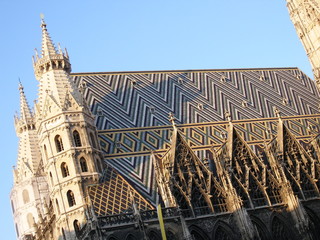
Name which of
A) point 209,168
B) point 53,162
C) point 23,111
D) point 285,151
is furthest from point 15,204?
point 285,151

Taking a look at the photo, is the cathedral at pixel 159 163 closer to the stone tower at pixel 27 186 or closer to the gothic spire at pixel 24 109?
the stone tower at pixel 27 186

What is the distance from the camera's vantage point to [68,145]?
1551 inches

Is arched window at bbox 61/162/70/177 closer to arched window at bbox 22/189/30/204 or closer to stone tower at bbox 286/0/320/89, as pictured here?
arched window at bbox 22/189/30/204

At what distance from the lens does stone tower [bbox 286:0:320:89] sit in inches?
2210

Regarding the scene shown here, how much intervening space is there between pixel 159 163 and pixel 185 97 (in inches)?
463

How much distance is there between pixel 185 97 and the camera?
170 ft

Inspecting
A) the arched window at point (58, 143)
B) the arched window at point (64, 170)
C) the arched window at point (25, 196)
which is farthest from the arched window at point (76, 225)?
the arched window at point (25, 196)

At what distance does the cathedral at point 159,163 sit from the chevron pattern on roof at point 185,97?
0.49ft

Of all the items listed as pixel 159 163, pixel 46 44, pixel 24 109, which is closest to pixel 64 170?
pixel 159 163

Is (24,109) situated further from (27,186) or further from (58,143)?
(58,143)

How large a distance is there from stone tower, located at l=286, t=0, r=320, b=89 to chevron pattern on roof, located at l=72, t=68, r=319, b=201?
3.39 metres

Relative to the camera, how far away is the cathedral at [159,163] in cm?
3716

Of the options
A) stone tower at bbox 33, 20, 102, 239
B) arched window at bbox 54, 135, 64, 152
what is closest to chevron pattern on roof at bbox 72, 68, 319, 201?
stone tower at bbox 33, 20, 102, 239

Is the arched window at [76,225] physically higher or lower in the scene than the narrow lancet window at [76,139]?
lower
